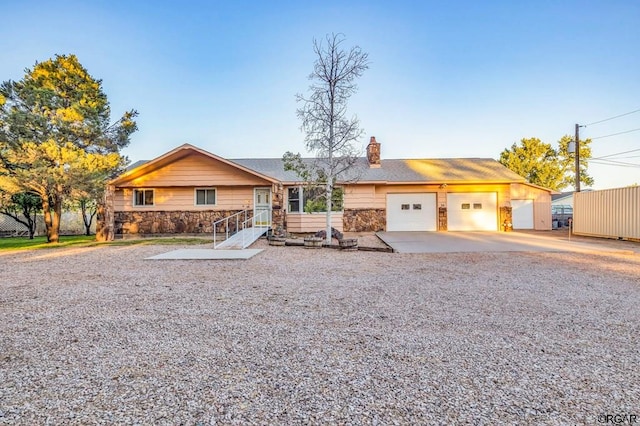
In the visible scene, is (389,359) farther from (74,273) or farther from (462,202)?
(462,202)

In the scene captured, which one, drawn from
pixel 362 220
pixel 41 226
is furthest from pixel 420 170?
pixel 41 226

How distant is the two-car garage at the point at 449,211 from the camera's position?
17094 millimetres

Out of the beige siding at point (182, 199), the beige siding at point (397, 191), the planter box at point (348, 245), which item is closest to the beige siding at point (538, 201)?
the beige siding at point (397, 191)

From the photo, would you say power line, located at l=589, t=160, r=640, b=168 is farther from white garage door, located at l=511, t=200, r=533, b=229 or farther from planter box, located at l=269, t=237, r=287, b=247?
planter box, located at l=269, t=237, r=287, b=247

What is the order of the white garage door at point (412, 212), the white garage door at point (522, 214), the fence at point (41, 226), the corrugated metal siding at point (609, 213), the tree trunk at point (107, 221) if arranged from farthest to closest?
the fence at point (41, 226), the white garage door at point (522, 214), the white garage door at point (412, 212), the tree trunk at point (107, 221), the corrugated metal siding at point (609, 213)

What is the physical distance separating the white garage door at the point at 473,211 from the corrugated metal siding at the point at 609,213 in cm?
348

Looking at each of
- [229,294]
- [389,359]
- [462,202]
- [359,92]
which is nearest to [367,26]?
[359,92]

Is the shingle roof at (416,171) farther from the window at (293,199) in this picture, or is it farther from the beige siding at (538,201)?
the beige siding at (538,201)

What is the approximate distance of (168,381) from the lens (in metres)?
2.48

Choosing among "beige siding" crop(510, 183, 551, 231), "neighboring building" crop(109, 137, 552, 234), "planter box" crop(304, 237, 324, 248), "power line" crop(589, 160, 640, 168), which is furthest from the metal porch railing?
"power line" crop(589, 160, 640, 168)

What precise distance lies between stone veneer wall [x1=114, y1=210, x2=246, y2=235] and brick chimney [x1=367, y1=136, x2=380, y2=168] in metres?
8.12

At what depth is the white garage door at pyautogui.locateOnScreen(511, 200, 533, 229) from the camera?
17906 mm

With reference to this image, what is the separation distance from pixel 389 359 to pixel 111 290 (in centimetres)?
488

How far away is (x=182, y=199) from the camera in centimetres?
1567
